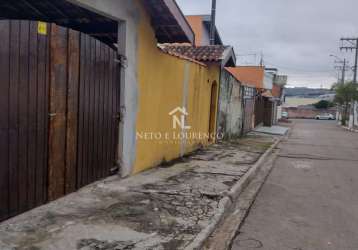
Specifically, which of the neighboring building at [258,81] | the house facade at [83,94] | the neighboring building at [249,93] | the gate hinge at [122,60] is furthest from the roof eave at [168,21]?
the neighboring building at [258,81]

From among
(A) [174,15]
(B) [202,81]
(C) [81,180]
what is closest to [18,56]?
(C) [81,180]

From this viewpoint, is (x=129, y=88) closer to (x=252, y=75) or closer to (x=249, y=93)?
(x=249, y=93)

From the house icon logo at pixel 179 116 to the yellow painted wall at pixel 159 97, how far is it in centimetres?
14

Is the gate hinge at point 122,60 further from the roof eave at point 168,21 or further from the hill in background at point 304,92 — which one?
the hill in background at point 304,92

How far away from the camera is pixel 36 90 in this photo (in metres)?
5.06

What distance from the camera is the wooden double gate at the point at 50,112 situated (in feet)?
15.3

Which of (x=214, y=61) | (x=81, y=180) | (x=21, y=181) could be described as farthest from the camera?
(x=214, y=61)

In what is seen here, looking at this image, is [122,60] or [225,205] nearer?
[225,205]

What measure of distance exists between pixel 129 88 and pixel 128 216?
3003 millimetres

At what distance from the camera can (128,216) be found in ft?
17.4

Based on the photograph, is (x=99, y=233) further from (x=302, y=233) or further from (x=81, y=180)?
(x=302, y=233)

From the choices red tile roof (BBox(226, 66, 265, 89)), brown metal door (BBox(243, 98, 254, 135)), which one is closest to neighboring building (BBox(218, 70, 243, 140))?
brown metal door (BBox(243, 98, 254, 135))

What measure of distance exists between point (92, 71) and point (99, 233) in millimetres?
2888

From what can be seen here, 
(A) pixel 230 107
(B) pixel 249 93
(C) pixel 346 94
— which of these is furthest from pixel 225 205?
(C) pixel 346 94
